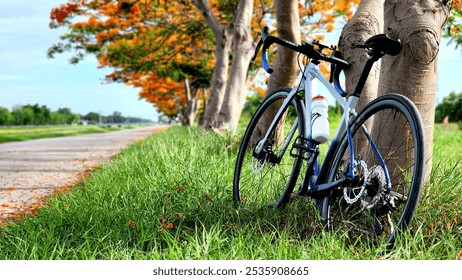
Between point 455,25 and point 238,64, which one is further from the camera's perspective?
point 238,64

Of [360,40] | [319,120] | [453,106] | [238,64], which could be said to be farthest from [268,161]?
[453,106]

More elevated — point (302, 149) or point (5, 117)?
point (5, 117)

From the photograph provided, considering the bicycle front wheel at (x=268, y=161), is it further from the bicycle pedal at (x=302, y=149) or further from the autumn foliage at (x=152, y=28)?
the autumn foliage at (x=152, y=28)

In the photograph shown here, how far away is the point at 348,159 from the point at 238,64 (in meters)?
7.85

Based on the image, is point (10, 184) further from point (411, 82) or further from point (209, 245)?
point (411, 82)

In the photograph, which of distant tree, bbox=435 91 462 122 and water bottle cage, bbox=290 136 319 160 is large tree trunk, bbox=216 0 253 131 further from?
distant tree, bbox=435 91 462 122

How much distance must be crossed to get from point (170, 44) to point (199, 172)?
43.9 ft

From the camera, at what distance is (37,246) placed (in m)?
3.02

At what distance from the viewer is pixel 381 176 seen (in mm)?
2697

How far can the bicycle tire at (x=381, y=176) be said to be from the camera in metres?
2.55

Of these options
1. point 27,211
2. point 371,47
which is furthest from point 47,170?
point 371,47

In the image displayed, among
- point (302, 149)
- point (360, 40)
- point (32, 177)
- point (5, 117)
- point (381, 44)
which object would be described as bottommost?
point (32, 177)

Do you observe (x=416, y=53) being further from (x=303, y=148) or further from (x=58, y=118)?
(x=58, y=118)

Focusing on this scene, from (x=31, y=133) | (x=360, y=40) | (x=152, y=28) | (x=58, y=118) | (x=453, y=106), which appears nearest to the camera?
(x=360, y=40)
